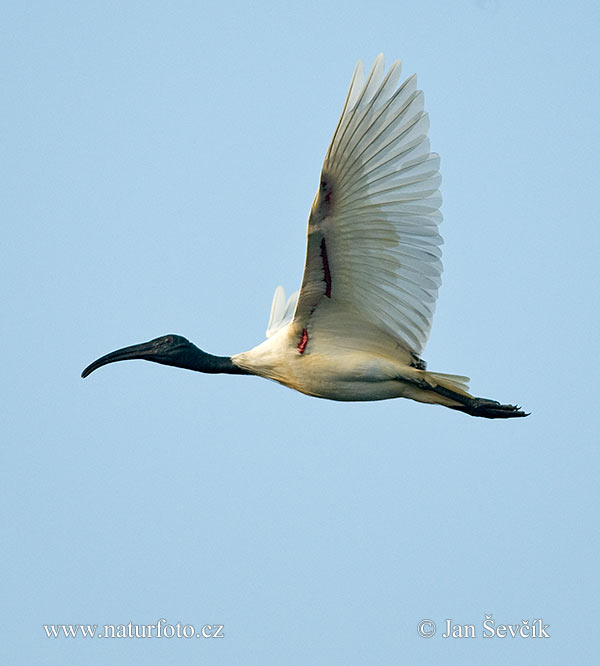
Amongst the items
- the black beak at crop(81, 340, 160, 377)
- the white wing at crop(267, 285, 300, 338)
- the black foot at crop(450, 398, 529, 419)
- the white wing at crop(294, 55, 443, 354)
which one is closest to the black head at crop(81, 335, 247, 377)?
the black beak at crop(81, 340, 160, 377)

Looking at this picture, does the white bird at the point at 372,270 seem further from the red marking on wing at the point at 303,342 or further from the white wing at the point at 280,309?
the white wing at the point at 280,309

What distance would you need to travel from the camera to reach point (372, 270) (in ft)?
30.9

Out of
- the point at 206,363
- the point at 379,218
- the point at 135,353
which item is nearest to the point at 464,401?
the point at 379,218

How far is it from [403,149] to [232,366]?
120 inches

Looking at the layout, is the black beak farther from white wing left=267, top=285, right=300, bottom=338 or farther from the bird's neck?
white wing left=267, top=285, right=300, bottom=338

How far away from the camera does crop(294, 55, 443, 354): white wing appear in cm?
850

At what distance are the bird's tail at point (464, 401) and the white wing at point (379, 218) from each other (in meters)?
0.33

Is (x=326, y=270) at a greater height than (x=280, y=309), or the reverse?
(x=280, y=309)

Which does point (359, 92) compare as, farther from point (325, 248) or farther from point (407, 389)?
point (407, 389)

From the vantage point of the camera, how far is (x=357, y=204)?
8.90m

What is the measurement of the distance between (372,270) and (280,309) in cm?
370

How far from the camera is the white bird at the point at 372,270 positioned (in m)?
8.58

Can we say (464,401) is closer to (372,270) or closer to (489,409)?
(489,409)

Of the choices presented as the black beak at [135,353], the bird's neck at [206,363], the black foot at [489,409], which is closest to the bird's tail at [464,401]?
the black foot at [489,409]
